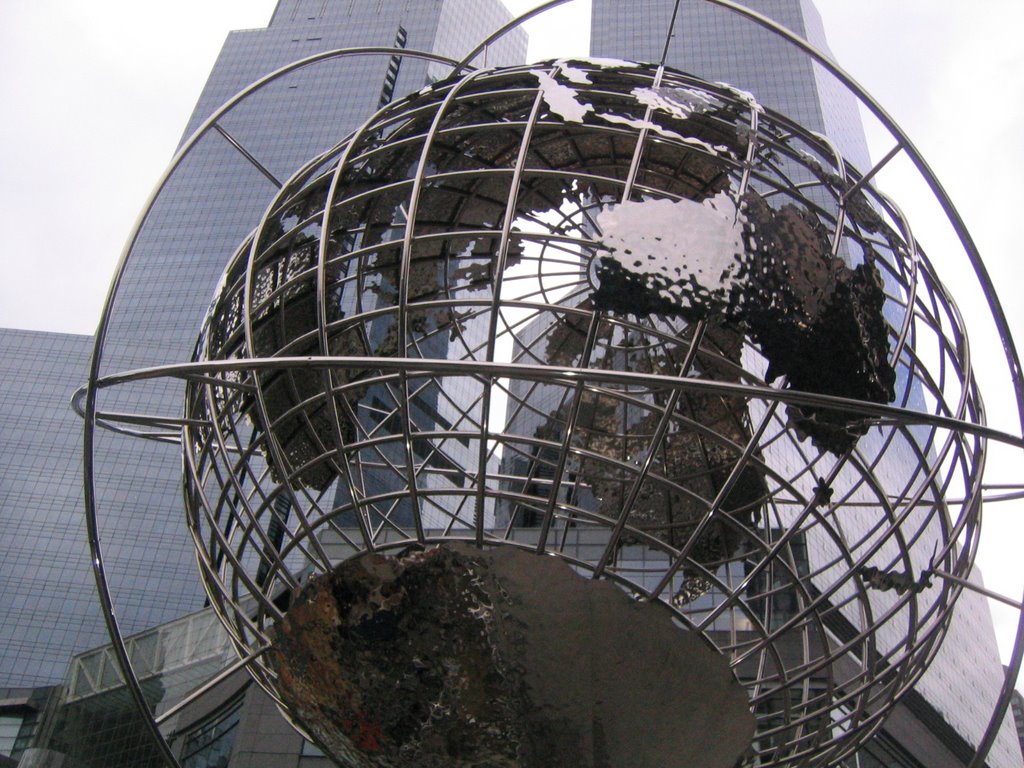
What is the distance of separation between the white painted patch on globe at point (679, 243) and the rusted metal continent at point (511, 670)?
905 mm

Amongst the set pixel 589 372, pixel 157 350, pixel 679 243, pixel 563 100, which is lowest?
pixel 589 372

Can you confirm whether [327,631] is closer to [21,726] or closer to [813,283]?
[813,283]

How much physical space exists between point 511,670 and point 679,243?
1350mm

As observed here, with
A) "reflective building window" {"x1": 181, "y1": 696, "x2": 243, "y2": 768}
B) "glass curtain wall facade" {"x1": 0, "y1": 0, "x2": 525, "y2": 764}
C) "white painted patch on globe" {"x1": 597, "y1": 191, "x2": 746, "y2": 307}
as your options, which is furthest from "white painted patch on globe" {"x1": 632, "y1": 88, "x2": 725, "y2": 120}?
"glass curtain wall facade" {"x1": 0, "y1": 0, "x2": 525, "y2": 764}

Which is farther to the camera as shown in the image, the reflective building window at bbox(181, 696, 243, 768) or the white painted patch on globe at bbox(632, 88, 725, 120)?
the reflective building window at bbox(181, 696, 243, 768)

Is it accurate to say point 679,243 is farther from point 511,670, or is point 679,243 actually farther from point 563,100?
point 511,670

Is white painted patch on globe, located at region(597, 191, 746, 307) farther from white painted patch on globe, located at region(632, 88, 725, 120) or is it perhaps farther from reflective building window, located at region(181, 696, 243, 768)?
reflective building window, located at region(181, 696, 243, 768)

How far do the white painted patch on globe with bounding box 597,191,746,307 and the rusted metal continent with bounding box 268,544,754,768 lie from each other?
90 centimetres

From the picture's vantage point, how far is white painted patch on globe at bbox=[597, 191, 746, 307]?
8.54 ft

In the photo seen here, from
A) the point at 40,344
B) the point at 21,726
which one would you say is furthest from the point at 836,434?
the point at 40,344

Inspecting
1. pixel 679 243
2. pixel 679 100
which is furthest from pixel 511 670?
pixel 679 100

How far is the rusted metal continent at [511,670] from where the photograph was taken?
2.50 m

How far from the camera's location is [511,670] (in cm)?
249

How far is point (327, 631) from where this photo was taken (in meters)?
2.63
